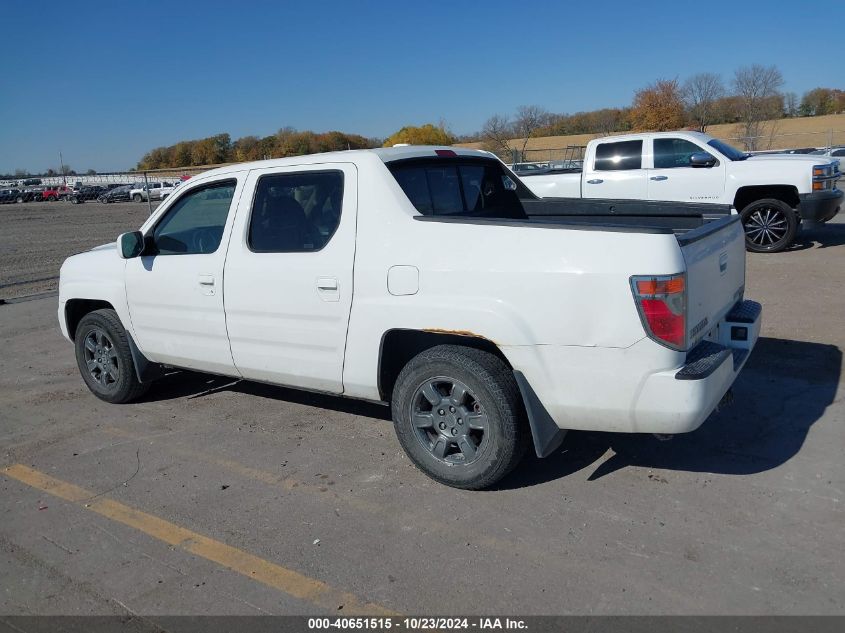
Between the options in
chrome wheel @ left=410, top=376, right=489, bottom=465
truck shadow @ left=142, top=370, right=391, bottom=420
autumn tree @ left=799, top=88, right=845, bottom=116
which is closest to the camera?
chrome wheel @ left=410, top=376, right=489, bottom=465

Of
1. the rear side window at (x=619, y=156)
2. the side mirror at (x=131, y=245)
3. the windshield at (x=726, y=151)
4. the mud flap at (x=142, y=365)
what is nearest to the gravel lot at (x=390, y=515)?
the mud flap at (x=142, y=365)

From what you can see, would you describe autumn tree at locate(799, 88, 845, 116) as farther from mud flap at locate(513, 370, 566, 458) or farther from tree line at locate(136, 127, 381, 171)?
mud flap at locate(513, 370, 566, 458)

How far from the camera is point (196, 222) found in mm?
5453

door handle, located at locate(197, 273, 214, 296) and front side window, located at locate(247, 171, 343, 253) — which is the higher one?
front side window, located at locate(247, 171, 343, 253)

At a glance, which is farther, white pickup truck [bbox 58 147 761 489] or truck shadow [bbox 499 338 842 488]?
truck shadow [bbox 499 338 842 488]

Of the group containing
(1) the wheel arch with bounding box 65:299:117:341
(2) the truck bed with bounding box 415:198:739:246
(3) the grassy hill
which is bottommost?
(1) the wheel arch with bounding box 65:299:117:341

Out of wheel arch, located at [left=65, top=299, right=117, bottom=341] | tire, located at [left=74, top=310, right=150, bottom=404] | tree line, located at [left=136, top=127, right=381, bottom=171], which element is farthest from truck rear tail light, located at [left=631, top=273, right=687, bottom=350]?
tree line, located at [left=136, top=127, right=381, bottom=171]

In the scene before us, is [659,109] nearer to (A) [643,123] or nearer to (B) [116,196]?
(A) [643,123]

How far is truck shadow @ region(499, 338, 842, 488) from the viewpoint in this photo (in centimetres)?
441

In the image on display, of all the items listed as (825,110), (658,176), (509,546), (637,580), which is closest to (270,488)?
(509,546)

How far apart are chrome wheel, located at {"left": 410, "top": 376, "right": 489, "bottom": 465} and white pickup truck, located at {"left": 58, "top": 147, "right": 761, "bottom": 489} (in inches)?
0.4

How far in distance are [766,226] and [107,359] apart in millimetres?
10131

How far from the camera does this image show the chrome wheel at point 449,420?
4.10 m

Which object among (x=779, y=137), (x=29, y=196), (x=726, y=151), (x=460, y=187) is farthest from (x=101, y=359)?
(x=29, y=196)
